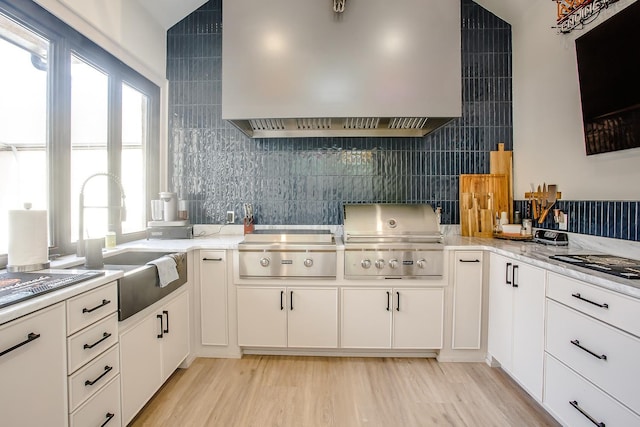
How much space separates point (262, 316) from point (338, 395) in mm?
753

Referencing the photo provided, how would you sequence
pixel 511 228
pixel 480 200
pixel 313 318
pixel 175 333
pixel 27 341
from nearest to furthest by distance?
pixel 27 341 < pixel 175 333 < pixel 313 318 < pixel 511 228 < pixel 480 200

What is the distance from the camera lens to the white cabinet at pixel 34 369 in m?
0.95

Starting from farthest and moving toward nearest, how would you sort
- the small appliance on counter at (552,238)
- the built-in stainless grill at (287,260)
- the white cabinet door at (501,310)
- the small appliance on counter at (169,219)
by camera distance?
the small appliance on counter at (169,219)
the built-in stainless grill at (287,260)
the small appliance on counter at (552,238)
the white cabinet door at (501,310)

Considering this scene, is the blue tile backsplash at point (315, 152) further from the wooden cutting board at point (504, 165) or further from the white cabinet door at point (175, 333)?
the white cabinet door at point (175, 333)

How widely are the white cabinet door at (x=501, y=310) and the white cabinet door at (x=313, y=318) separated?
110 centimetres

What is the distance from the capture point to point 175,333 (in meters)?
2.04

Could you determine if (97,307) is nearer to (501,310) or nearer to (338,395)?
(338,395)

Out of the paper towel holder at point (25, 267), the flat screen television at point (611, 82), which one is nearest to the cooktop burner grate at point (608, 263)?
the flat screen television at point (611, 82)

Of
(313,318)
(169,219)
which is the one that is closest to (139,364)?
(313,318)

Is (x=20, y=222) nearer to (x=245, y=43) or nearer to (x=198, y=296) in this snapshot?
(x=198, y=296)

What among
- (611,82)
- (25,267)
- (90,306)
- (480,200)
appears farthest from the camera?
(480,200)

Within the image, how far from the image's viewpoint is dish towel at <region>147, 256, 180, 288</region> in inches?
70.1

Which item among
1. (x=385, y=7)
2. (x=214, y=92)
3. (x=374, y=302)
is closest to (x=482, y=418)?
(x=374, y=302)

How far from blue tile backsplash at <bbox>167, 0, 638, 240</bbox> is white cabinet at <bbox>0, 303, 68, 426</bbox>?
182cm
